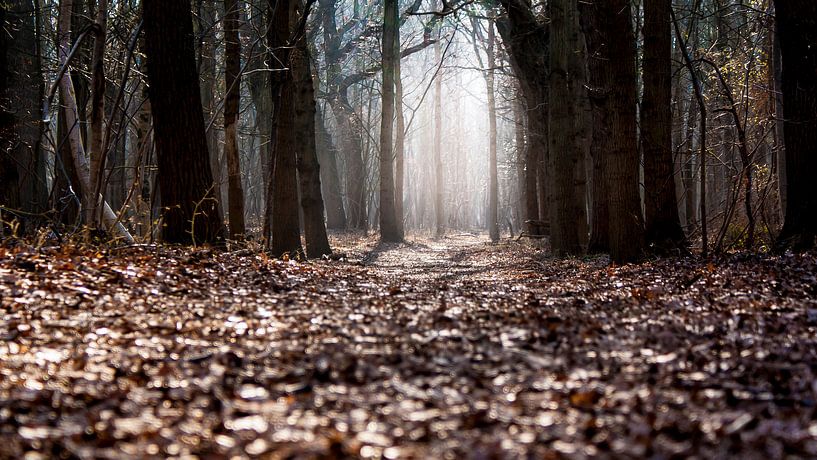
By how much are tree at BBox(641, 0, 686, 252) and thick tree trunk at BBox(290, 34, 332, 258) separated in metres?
6.87

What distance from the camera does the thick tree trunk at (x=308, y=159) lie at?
13711mm

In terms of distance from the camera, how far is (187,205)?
862 cm

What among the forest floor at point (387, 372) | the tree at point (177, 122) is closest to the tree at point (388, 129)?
the tree at point (177, 122)

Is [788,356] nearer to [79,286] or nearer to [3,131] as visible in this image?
[79,286]

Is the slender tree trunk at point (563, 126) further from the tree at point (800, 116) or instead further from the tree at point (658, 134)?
the tree at point (800, 116)

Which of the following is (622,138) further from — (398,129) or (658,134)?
(398,129)

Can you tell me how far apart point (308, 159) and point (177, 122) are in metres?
5.72

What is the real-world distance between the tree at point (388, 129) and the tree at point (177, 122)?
13728 mm

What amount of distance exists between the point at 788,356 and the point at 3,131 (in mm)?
9895

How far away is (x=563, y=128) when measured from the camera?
13242 mm

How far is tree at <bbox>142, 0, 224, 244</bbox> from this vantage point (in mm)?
8375

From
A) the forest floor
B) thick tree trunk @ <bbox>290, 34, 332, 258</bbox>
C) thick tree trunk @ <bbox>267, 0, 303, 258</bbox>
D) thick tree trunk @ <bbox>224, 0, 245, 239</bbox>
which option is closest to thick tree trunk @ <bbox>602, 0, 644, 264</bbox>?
the forest floor

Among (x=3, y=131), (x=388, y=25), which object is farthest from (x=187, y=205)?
(x=388, y=25)

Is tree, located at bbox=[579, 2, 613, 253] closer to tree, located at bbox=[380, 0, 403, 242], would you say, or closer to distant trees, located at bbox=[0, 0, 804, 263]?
distant trees, located at bbox=[0, 0, 804, 263]
